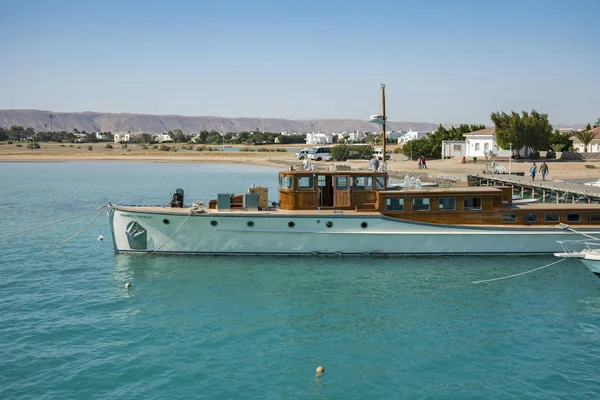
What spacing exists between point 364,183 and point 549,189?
18.1 meters

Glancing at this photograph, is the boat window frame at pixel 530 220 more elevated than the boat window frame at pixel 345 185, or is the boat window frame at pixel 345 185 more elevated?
the boat window frame at pixel 345 185

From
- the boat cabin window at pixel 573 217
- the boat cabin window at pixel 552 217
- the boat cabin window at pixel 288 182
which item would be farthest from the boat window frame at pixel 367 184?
the boat cabin window at pixel 573 217

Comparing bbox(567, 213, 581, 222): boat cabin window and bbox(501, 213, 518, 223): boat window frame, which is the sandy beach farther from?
bbox(501, 213, 518, 223): boat window frame

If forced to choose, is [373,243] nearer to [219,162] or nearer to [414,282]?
[414,282]

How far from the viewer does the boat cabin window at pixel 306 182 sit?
25547mm

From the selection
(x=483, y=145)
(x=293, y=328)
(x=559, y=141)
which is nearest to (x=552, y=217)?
(x=293, y=328)

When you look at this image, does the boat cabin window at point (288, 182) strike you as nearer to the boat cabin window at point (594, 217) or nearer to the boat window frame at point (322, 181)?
the boat window frame at point (322, 181)

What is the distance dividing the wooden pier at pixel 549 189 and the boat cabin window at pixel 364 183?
1187cm

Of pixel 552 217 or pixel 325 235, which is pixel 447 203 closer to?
pixel 552 217

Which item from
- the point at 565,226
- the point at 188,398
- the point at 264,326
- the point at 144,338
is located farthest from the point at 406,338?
the point at 565,226

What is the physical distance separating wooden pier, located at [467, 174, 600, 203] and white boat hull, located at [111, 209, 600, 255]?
730 cm

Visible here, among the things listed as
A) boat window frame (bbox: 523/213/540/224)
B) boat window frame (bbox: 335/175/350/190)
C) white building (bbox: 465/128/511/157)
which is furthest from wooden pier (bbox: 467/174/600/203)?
white building (bbox: 465/128/511/157)

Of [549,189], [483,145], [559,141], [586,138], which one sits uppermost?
[586,138]

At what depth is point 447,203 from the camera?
2539cm
